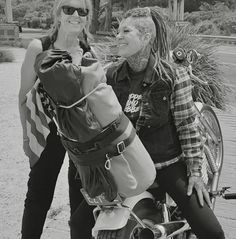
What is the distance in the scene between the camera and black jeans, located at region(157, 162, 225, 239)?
2.73 m

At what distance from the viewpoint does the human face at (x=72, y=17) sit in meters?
3.11

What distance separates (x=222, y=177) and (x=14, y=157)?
8.12ft

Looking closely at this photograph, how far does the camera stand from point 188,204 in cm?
278

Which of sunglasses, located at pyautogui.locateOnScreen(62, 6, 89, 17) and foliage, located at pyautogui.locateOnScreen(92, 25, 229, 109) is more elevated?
sunglasses, located at pyautogui.locateOnScreen(62, 6, 89, 17)

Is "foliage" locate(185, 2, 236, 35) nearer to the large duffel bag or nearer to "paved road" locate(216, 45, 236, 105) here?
"paved road" locate(216, 45, 236, 105)

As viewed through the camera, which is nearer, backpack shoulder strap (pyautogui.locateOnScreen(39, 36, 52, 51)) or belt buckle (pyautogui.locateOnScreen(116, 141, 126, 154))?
belt buckle (pyautogui.locateOnScreen(116, 141, 126, 154))

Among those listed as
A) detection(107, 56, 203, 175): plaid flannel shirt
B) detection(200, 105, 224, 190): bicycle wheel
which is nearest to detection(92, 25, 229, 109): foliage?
detection(200, 105, 224, 190): bicycle wheel

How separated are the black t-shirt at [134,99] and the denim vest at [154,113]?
30 millimetres

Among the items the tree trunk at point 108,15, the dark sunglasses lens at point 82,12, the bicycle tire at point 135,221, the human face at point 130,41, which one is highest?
the dark sunglasses lens at point 82,12

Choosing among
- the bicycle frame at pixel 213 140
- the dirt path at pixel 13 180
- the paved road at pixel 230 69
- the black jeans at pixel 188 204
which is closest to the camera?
the black jeans at pixel 188 204

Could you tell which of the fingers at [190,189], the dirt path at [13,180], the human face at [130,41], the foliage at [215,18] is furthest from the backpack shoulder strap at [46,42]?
the foliage at [215,18]

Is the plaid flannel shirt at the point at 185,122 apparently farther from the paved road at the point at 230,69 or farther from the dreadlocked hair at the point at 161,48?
the paved road at the point at 230,69

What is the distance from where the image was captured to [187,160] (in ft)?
9.56

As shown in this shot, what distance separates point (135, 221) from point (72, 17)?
1.32 m
